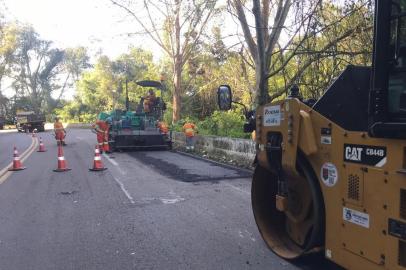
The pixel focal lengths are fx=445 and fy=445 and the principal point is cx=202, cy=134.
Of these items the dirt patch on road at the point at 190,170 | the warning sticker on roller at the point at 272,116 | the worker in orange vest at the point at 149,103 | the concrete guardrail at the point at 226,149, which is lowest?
the dirt patch on road at the point at 190,170

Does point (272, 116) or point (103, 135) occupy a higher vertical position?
point (272, 116)

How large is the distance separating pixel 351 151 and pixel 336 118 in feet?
1.58

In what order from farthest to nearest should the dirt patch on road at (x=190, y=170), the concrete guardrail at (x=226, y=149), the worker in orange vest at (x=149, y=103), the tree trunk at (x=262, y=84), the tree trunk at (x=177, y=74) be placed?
the tree trunk at (x=177, y=74), the worker in orange vest at (x=149, y=103), the tree trunk at (x=262, y=84), the concrete guardrail at (x=226, y=149), the dirt patch on road at (x=190, y=170)

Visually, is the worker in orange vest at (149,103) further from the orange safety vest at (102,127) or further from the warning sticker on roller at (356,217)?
the warning sticker on roller at (356,217)

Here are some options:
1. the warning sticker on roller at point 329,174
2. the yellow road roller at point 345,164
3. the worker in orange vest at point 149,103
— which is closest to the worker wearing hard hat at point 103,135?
the worker in orange vest at point 149,103

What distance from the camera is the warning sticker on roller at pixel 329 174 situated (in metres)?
3.82

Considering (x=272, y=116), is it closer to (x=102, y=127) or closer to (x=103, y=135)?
(x=102, y=127)

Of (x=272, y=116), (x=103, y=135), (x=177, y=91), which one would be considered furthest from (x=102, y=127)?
(x=272, y=116)

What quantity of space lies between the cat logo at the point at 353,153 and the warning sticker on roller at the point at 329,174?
0.24 meters

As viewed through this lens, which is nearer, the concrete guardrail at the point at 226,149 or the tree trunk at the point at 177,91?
the concrete guardrail at the point at 226,149

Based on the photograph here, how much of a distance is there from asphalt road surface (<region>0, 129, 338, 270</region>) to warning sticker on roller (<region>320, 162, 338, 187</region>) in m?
1.16

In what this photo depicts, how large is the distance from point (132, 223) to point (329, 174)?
11.4ft

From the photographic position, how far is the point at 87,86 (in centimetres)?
6266

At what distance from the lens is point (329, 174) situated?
154 inches
